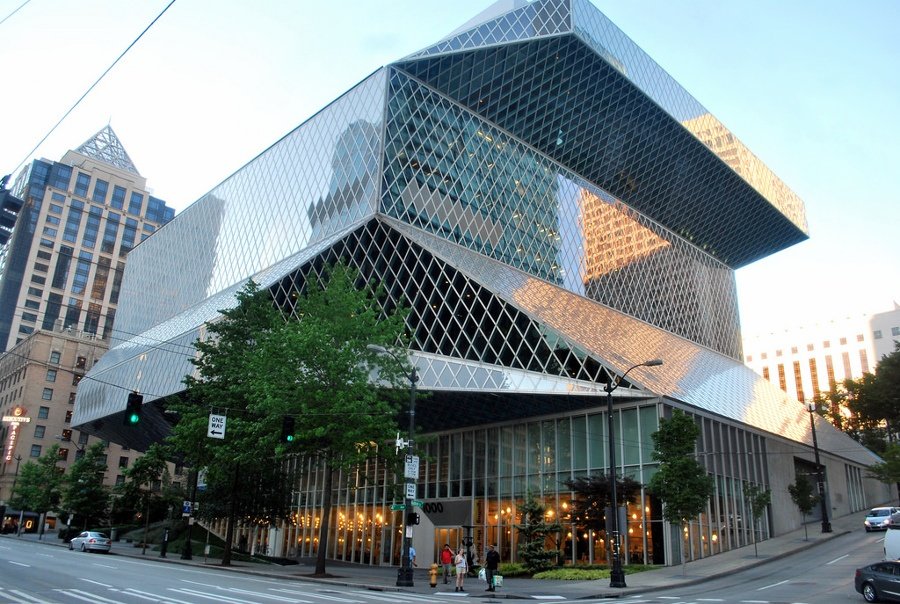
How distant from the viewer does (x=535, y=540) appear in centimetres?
3412

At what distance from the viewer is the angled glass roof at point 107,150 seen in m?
164

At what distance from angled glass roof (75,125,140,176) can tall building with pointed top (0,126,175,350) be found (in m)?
4.41

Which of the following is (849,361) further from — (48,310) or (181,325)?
(48,310)

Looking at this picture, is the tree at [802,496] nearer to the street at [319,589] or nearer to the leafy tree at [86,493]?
the street at [319,589]

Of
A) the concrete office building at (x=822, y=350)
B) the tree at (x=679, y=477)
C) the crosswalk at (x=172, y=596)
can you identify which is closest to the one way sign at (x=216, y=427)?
the crosswalk at (x=172, y=596)

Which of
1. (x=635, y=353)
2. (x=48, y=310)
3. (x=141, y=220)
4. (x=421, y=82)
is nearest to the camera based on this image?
(x=635, y=353)

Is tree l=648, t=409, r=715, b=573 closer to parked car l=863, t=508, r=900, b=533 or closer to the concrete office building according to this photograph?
parked car l=863, t=508, r=900, b=533

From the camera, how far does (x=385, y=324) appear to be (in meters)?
35.3

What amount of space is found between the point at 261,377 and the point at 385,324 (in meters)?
6.70

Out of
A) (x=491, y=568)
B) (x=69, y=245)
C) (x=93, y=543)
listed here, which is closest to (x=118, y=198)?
(x=69, y=245)

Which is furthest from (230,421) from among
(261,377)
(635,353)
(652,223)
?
(652,223)

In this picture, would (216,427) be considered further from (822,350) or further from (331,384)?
(822,350)

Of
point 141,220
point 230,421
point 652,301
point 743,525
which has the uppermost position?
point 141,220

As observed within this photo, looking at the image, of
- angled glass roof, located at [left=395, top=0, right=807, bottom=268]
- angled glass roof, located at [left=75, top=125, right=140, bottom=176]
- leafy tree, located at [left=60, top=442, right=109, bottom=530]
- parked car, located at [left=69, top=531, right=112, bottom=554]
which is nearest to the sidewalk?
parked car, located at [left=69, top=531, right=112, bottom=554]
